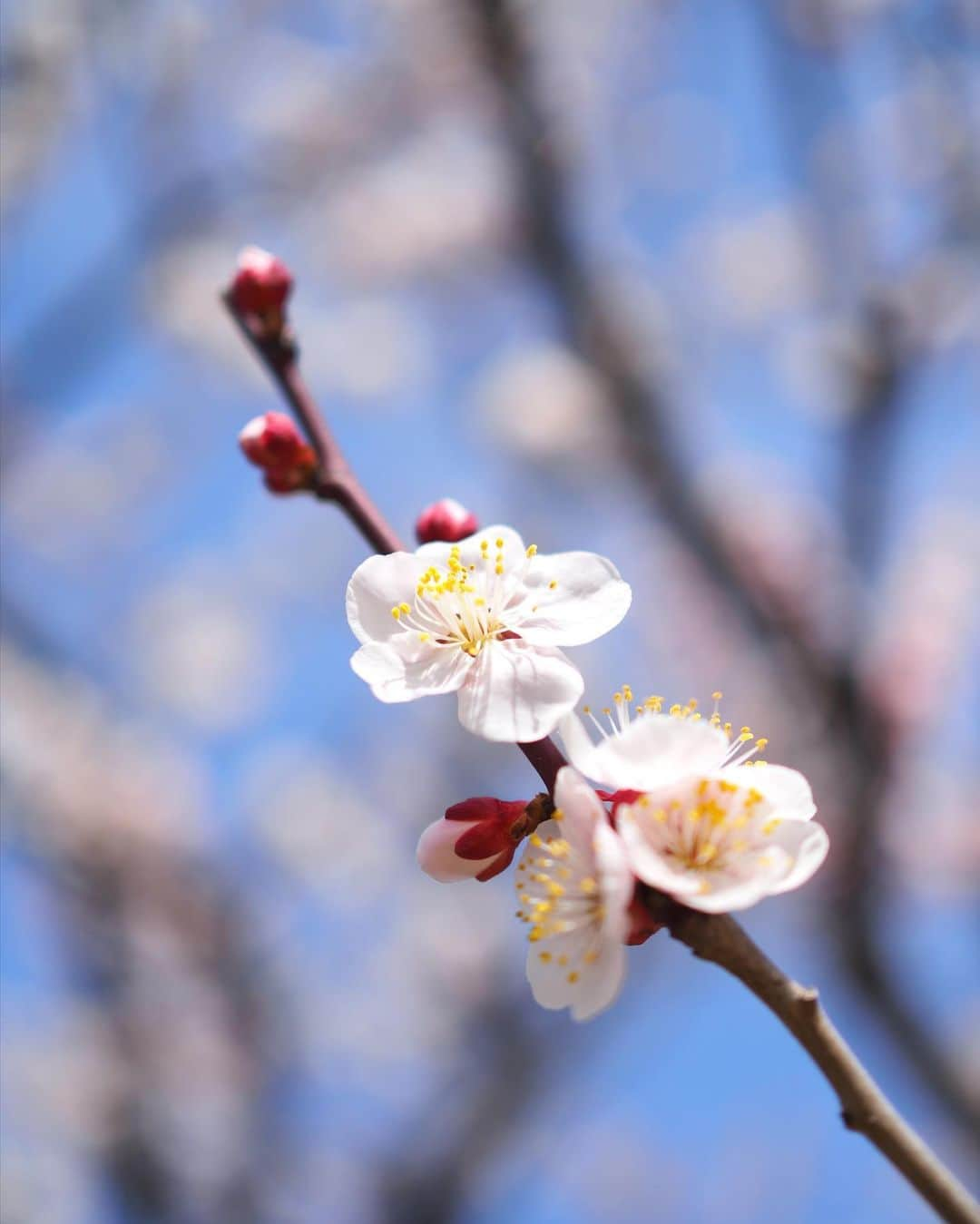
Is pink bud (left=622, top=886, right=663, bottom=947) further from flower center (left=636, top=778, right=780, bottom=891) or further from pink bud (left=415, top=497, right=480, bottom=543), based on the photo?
pink bud (left=415, top=497, right=480, bottom=543)

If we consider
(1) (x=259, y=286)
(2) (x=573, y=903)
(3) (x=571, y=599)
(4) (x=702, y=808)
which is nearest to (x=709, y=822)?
(4) (x=702, y=808)

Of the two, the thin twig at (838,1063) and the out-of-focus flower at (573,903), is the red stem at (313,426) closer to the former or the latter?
the out-of-focus flower at (573,903)

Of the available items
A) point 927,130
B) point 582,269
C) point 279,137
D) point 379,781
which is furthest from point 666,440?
point 379,781

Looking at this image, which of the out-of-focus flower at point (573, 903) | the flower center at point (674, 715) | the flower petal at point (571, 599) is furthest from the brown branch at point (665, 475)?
the out-of-focus flower at point (573, 903)

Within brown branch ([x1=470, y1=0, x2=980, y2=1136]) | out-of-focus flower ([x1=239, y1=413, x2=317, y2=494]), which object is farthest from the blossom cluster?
brown branch ([x1=470, y1=0, x2=980, y2=1136])

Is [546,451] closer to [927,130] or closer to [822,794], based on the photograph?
[927,130]
